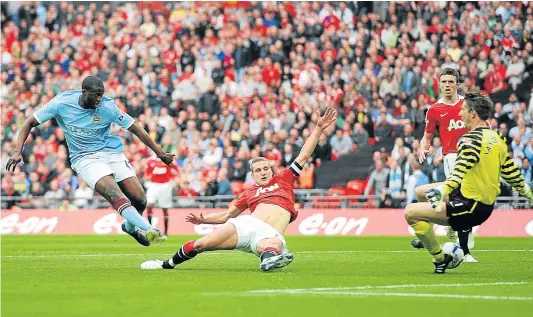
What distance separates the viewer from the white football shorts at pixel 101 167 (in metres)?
15.0

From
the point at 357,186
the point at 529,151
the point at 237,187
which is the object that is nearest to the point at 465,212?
the point at 529,151

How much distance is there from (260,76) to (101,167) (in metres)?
16.5

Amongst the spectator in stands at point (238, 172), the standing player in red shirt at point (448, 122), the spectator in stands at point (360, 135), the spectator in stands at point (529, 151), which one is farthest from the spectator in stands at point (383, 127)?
the standing player in red shirt at point (448, 122)

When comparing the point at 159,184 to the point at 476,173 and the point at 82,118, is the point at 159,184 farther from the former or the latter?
the point at 476,173

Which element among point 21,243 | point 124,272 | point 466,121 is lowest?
point 21,243

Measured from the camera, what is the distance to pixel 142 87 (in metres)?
32.9

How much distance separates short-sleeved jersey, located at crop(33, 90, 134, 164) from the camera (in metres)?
14.9

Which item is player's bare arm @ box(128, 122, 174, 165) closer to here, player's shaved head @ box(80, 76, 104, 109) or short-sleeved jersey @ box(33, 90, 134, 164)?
short-sleeved jersey @ box(33, 90, 134, 164)

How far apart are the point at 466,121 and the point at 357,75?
18.2 m

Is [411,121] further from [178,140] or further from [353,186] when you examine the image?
[178,140]

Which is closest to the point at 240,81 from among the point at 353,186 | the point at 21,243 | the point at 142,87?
the point at 142,87

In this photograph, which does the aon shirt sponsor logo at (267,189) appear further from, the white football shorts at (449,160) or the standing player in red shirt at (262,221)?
the white football shorts at (449,160)

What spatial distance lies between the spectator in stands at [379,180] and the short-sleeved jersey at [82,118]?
12547 mm

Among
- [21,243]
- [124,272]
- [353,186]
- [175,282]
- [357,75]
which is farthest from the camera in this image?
[357,75]
